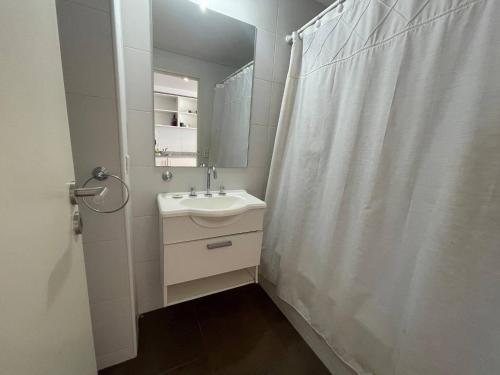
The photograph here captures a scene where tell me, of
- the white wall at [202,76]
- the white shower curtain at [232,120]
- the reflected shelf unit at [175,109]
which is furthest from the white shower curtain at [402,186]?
the reflected shelf unit at [175,109]

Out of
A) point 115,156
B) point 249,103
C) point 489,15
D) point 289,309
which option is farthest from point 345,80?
point 289,309

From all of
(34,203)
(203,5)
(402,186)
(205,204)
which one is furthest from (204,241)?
(203,5)

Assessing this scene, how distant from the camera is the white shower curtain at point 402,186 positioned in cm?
62

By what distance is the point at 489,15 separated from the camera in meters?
0.61

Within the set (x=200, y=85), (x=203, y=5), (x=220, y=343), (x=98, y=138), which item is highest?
(x=203, y=5)

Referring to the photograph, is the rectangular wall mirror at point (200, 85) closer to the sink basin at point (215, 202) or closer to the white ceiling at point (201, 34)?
the white ceiling at point (201, 34)

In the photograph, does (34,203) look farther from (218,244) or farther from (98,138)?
(218,244)

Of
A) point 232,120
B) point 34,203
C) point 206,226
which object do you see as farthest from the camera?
point 232,120

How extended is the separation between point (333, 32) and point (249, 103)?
617 millimetres

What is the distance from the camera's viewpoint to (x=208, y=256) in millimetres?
1169

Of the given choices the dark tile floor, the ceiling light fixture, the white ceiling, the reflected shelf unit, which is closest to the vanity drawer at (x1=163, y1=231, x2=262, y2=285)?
the dark tile floor

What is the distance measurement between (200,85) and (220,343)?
63.3 inches

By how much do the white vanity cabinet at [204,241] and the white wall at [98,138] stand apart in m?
0.21

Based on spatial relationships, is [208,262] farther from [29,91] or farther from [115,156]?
[29,91]
